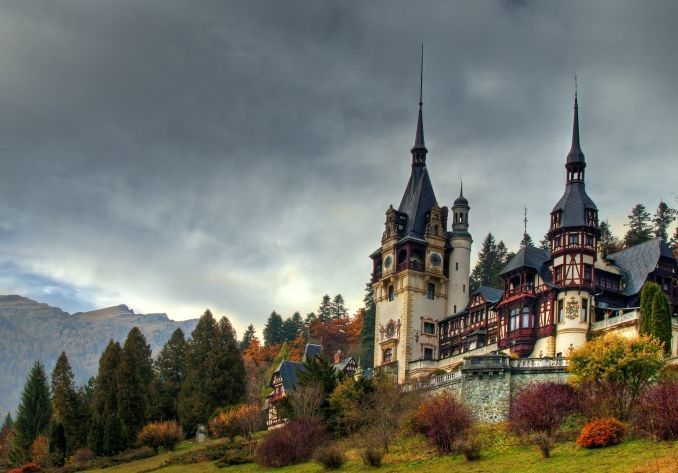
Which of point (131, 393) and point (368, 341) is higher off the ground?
point (368, 341)

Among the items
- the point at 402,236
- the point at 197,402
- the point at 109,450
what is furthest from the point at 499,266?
the point at 109,450

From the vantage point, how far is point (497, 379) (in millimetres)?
54062

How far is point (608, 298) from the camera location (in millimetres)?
65812

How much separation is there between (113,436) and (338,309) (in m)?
58.5

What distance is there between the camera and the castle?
65188 millimetres

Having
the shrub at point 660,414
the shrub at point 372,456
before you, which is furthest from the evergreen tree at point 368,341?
the shrub at point 660,414

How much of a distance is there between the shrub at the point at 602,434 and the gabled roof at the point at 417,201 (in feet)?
126

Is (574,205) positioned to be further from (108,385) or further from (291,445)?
(108,385)

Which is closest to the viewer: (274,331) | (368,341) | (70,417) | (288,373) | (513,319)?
(513,319)

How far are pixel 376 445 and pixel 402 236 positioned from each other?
32710mm

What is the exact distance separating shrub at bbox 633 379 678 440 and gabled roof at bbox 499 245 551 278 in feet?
78.5

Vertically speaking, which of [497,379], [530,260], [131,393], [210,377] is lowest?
[131,393]

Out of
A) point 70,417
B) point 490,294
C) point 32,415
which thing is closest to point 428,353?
point 490,294

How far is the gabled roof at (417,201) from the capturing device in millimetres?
81125
